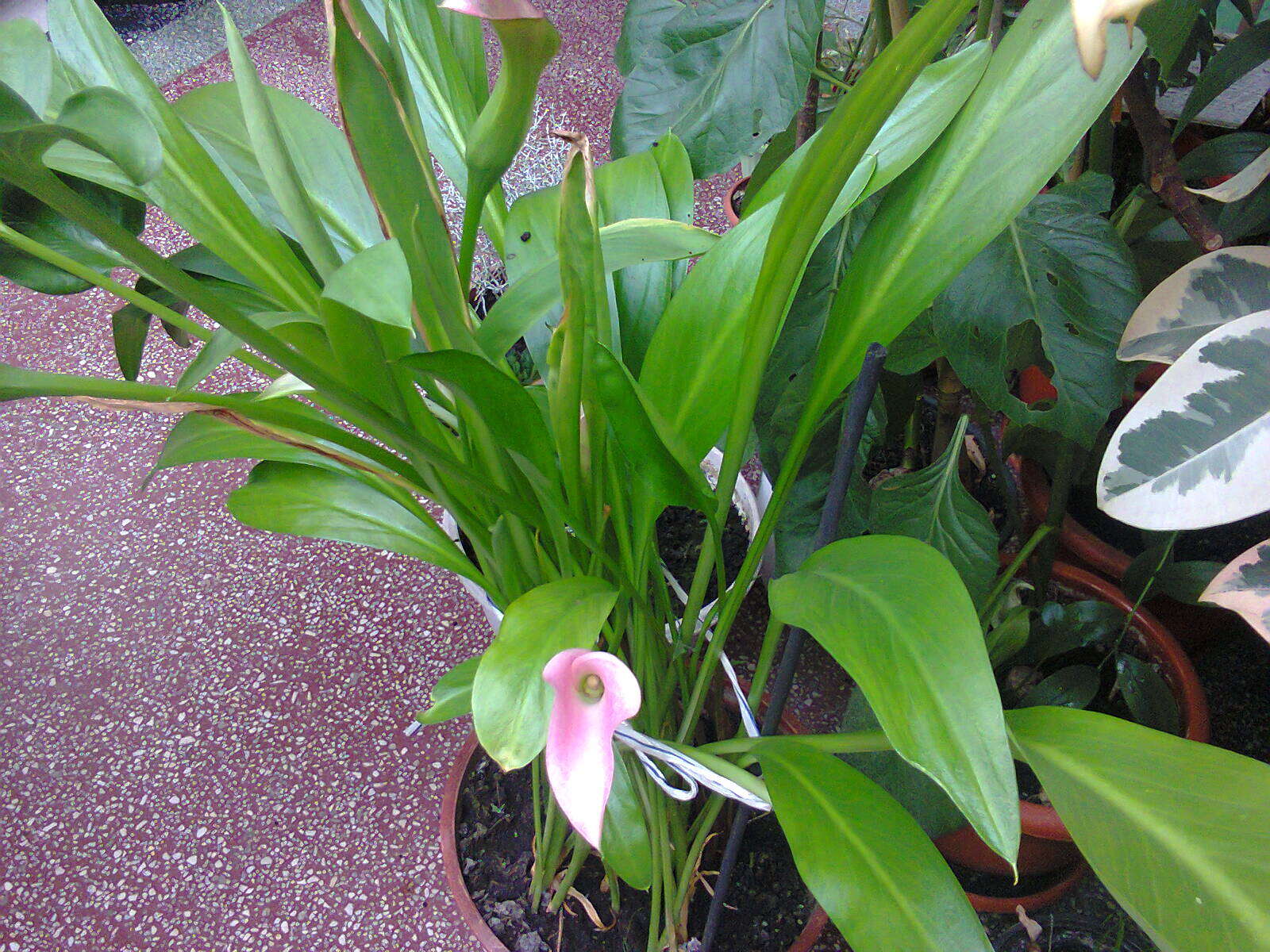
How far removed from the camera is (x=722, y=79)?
596mm

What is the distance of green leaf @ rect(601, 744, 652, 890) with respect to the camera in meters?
0.56

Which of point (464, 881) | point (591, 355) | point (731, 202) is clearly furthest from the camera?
point (731, 202)

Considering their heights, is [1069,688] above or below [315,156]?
below

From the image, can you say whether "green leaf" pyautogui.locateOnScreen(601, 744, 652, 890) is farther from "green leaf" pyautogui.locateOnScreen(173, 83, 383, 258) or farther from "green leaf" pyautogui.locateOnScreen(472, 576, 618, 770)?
"green leaf" pyautogui.locateOnScreen(173, 83, 383, 258)

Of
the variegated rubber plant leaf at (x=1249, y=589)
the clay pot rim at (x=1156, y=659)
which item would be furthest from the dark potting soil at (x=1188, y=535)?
the variegated rubber plant leaf at (x=1249, y=589)

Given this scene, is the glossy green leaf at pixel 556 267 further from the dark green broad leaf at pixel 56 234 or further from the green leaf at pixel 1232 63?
the green leaf at pixel 1232 63

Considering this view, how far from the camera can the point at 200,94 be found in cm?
54

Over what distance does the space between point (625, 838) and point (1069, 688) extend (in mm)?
374

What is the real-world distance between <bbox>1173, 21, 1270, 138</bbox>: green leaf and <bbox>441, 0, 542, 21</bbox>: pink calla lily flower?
56 centimetres

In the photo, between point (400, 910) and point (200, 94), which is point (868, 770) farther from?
point (200, 94)

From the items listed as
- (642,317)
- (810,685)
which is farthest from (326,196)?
(810,685)

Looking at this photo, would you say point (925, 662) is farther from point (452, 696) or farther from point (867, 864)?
point (452, 696)

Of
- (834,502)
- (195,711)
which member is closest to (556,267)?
(834,502)

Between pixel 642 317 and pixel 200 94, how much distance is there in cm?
31
